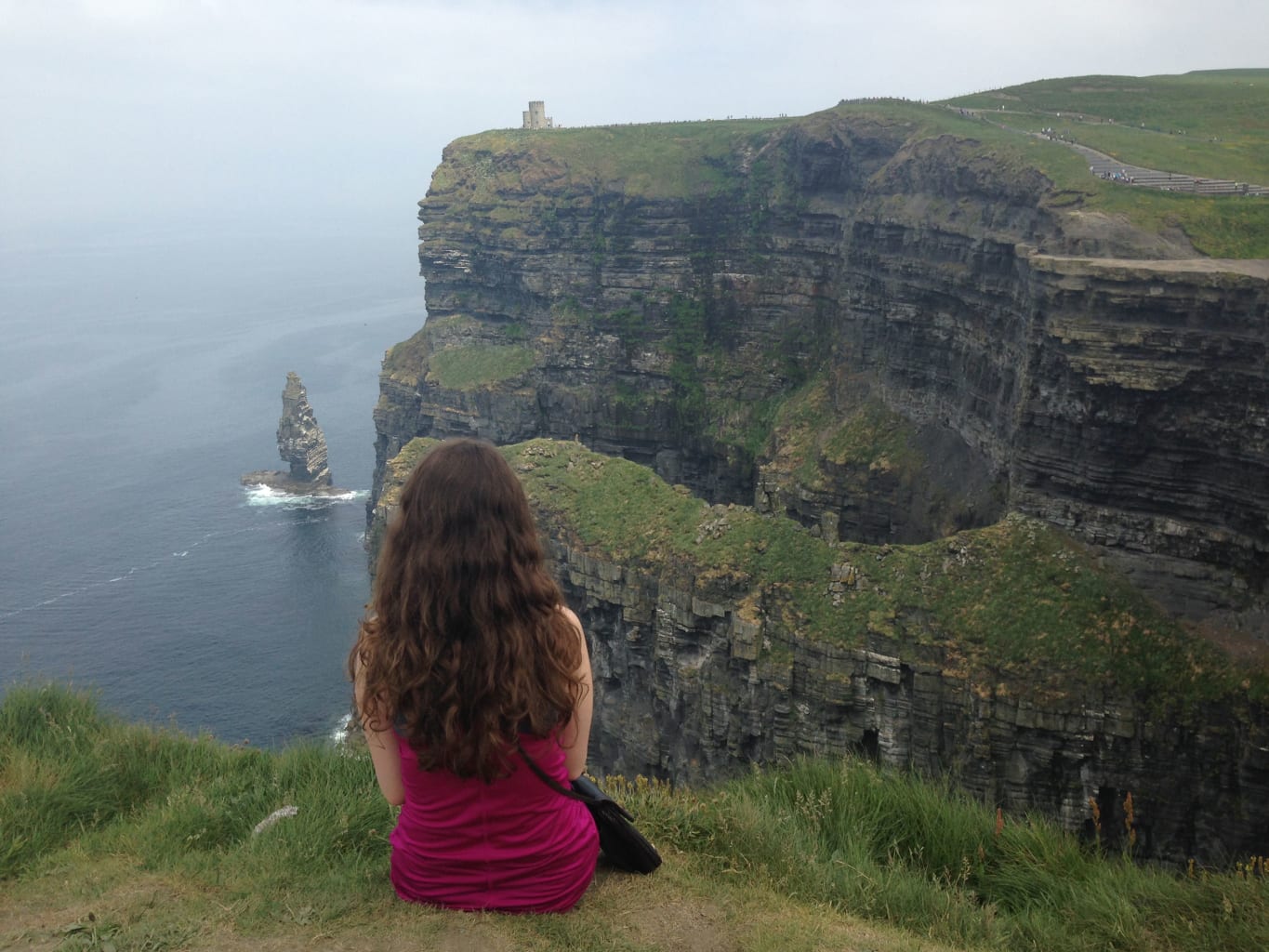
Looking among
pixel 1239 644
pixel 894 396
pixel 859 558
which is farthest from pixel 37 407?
pixel 1239 644

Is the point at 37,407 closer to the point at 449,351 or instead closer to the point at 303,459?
the point at 303,459

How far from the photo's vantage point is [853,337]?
207 feet

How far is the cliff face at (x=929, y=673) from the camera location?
98.5 feet

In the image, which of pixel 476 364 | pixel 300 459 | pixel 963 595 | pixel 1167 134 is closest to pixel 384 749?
pixel 963 595

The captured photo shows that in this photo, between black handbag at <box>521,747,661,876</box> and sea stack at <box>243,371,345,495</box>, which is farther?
sea stack at <box>243,371,345,495</box>

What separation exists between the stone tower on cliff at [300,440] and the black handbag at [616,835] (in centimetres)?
9773

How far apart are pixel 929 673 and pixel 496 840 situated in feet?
86.8

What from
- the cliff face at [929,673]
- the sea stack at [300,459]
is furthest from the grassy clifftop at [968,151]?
the sea stack at [300,459]

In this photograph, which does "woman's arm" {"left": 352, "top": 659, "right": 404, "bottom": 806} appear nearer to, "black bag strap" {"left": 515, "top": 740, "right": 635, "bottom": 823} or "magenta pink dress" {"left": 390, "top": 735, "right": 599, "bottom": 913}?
"magenta pink dress" {"left": 390, "top": 735, "right": 599, "bottom": 913}

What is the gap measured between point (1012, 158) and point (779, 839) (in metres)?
45.9

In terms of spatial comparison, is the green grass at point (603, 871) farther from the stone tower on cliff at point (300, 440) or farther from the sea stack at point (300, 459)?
the sea stack at point (300, 459)

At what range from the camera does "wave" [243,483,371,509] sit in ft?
345

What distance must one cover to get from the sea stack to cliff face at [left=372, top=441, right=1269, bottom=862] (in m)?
69.1

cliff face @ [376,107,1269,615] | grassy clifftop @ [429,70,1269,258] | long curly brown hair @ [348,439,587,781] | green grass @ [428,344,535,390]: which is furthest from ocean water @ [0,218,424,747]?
grassy clifftop @ [429,70,1269,258]
